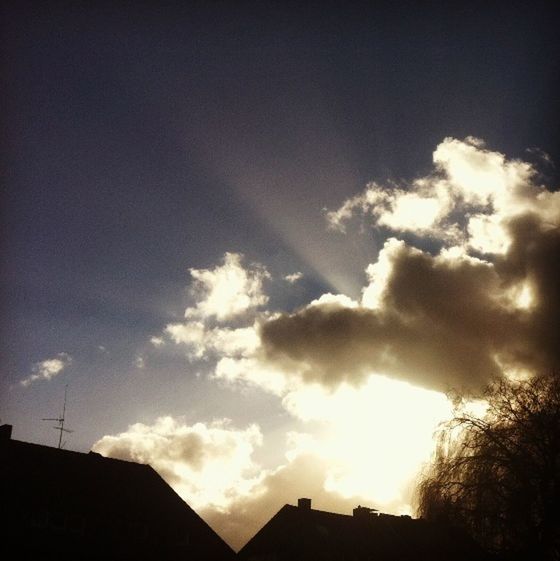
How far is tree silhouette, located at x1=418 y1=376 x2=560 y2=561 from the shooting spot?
1047 inches

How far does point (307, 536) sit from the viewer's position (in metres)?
38.5

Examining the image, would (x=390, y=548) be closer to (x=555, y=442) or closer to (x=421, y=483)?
(x=421, y=483)

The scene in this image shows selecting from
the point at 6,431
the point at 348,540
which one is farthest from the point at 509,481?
the point at 6,431

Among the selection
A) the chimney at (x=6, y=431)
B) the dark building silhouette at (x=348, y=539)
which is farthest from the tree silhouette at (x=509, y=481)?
the chimney at (x=6, y=431)

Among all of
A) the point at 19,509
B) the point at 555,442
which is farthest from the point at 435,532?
the point at 19,509

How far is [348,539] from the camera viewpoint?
40.0m

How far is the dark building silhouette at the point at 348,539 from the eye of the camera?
3806 cm

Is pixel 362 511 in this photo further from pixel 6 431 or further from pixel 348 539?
pixel 6 431

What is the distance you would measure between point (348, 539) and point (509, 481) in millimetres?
16882

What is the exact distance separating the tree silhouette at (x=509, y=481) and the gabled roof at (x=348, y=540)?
30.8 feet

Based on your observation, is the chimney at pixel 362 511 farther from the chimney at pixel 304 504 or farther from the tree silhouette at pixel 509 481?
the tree silhouette at pixel 509 481

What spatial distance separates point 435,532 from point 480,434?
20332 millimetres

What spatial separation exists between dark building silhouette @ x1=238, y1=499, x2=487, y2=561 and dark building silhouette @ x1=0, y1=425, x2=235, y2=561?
31.8 feet

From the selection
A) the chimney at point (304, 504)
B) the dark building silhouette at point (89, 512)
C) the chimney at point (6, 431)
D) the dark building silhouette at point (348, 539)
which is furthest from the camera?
the chimney at point (304, 504)
